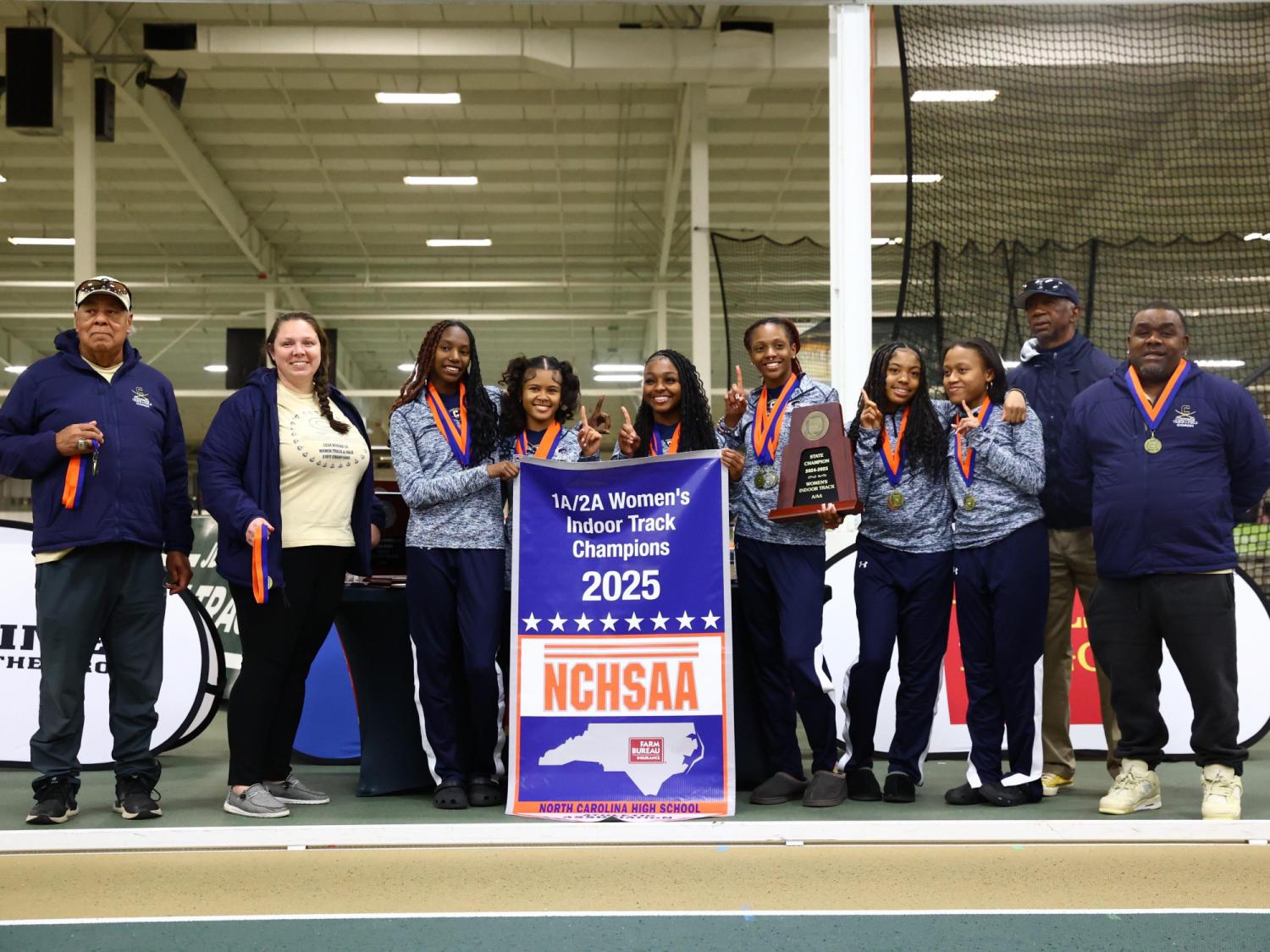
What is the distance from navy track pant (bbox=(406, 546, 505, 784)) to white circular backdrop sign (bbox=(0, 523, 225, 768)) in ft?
4.21

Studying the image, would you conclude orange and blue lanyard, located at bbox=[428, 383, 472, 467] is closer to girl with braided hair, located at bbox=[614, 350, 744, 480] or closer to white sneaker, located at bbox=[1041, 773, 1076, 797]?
girl with braided hair, located at bbox=[614, 350, 744, 480]

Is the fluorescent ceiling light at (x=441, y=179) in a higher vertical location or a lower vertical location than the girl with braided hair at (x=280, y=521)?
higher

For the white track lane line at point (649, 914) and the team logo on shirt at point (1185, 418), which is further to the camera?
the team logo on shirt at point (1185, 418)

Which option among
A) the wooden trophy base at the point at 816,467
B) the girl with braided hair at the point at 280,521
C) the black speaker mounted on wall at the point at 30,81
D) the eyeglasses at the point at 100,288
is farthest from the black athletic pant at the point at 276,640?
the black speaker mounted on wall at the point at 30,81

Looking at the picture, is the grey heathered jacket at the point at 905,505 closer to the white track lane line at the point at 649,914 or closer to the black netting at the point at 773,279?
the white track lane line at the point at 649,914

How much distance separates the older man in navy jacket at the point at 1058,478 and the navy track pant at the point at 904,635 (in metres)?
0.50

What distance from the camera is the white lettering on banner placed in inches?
157

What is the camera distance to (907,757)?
13.8 feet

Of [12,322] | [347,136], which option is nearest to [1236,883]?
[347,136]

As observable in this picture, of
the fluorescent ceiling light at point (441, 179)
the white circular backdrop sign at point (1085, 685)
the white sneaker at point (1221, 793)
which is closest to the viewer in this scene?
the white sneaker at point (1221, 793)

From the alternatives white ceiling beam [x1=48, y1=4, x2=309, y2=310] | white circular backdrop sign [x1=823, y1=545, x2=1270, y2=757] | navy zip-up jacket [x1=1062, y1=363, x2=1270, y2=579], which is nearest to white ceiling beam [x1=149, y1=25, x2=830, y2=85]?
white ceiling beam [x1=48, y1=4, x2=309, y2=310]

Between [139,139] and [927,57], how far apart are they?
35.0ft

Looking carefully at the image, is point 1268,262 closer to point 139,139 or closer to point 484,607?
point 484,607

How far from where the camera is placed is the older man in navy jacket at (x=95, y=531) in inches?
151
